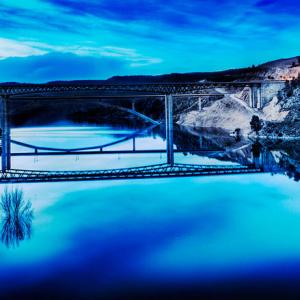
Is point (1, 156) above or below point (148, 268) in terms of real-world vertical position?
above

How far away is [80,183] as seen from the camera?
21.4 metres

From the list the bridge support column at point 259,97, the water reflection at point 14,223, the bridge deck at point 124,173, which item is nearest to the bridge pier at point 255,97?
the bridge support column at point 259,97

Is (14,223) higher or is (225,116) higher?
(225,116)

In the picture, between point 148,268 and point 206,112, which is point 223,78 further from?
point 148,268

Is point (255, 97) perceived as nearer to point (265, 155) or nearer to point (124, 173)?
point (265, 155)

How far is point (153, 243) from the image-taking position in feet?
36.4

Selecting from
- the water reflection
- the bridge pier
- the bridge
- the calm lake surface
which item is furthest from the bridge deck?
the bridge pier

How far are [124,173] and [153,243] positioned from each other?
44.7 feet

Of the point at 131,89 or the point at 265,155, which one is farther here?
the point at 131,89

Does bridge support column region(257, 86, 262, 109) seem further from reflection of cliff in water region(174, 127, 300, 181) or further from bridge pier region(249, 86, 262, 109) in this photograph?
reflection of cliff in water region(174, 127, 300, 181)

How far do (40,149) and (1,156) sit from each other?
25.4ft

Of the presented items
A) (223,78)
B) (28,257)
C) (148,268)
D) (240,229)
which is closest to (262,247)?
(240,229)

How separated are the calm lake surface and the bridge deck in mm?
3283

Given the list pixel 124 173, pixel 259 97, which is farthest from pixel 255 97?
pixel 124 173
